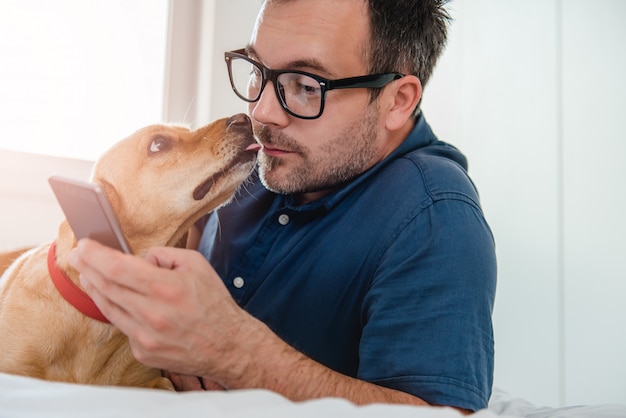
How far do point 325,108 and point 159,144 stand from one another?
1.17 ft

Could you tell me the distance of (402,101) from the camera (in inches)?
54.8

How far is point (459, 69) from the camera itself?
2943 mm

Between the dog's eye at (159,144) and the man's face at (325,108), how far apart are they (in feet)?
0.62

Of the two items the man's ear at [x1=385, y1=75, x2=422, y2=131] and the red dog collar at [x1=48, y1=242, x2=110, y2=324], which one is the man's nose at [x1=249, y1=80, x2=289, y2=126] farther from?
the red dog collar at [x1=48, y1=242, x2=110, y2=324]

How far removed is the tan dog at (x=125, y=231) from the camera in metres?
1.03

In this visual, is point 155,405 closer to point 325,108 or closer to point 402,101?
point 325,108

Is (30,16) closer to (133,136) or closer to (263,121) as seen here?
(133,136)

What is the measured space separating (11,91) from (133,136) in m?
1.05

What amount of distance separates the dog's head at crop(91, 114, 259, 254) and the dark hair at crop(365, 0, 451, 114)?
0.33 metres

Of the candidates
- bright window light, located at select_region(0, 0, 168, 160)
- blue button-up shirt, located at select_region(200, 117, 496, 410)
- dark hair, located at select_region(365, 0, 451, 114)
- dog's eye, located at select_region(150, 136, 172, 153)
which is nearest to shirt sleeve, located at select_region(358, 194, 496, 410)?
blue button-up shirt, located at select_region(200, 117, 496, 410)

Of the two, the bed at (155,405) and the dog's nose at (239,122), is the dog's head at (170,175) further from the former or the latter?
the bed at (155,405)

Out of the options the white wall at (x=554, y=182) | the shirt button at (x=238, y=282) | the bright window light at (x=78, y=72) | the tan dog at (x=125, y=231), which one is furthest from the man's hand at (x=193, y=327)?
the white wall at (x=554, y=182)

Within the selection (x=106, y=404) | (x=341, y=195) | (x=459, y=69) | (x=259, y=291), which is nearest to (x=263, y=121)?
(x=341, y=195)

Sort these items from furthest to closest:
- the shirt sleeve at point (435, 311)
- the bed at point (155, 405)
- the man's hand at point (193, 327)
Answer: the shirt sleeve at point (435, 311)
the man's hand at point (193, 327)
the bed at point (155, 405)
